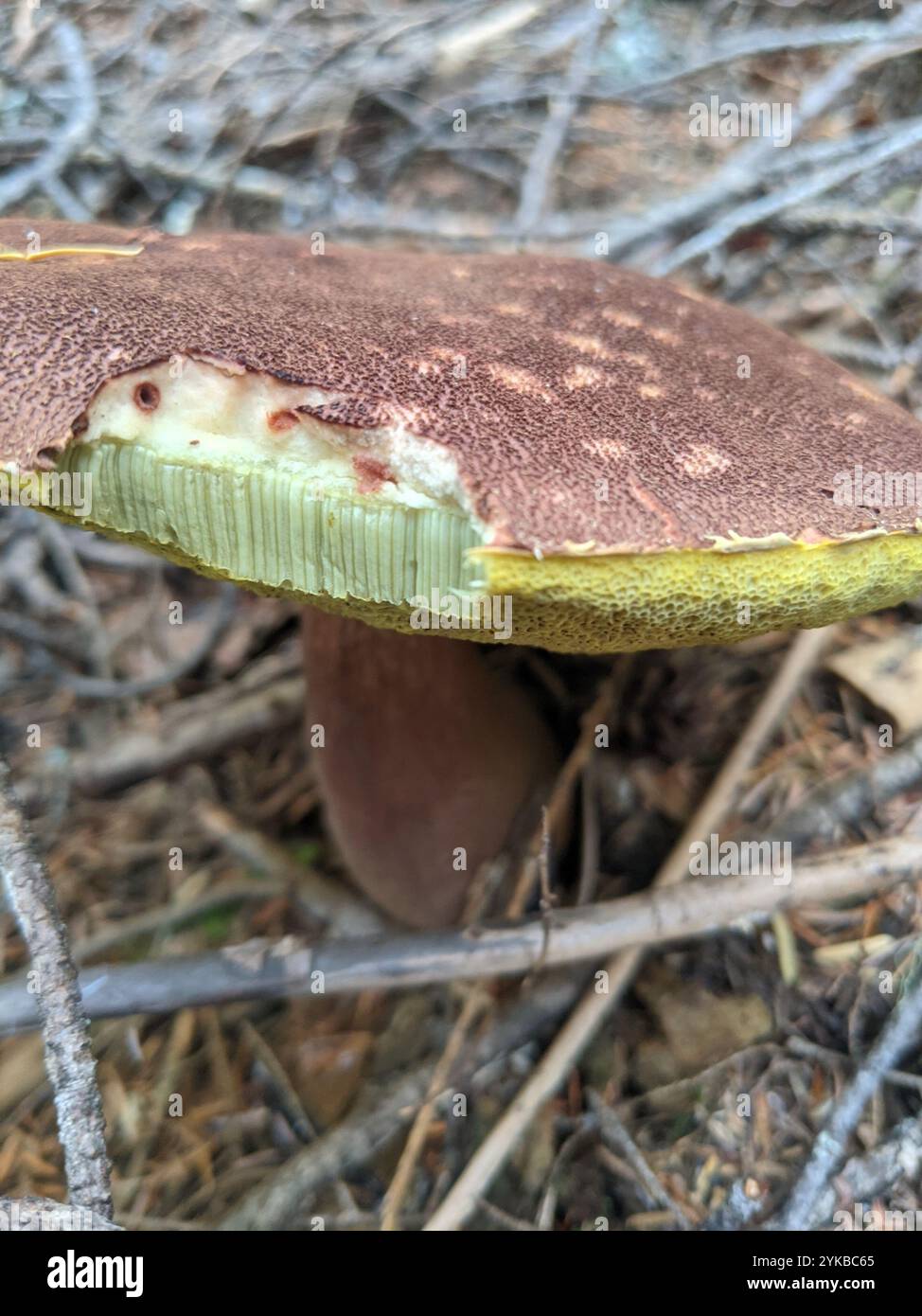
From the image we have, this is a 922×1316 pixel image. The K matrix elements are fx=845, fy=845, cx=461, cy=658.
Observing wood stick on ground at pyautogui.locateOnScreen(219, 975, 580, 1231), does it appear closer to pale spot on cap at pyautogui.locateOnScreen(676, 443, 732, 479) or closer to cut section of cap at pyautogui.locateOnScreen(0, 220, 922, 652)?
cut section of cap at pyautogui.locateOnScreen(0, 220, 922, 652)

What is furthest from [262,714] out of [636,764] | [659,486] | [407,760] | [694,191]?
[694,191]

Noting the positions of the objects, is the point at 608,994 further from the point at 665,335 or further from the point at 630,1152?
the point at 665,335

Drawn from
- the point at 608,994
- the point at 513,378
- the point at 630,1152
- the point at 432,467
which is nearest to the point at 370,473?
the point at 432,467

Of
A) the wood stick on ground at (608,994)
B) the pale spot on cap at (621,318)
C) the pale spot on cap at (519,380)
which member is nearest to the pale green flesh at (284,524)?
the pale spot on cap at (519,380)

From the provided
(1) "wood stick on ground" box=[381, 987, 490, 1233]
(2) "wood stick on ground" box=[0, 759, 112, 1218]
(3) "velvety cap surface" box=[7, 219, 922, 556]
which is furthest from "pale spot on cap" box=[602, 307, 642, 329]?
(1) "wood stick on ground" box=[381, 987, 490, 1233]

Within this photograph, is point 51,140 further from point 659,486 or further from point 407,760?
point 659,486

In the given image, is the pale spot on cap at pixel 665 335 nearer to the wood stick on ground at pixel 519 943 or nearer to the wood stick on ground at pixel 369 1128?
the wood stick on ground at pixel 519 943
